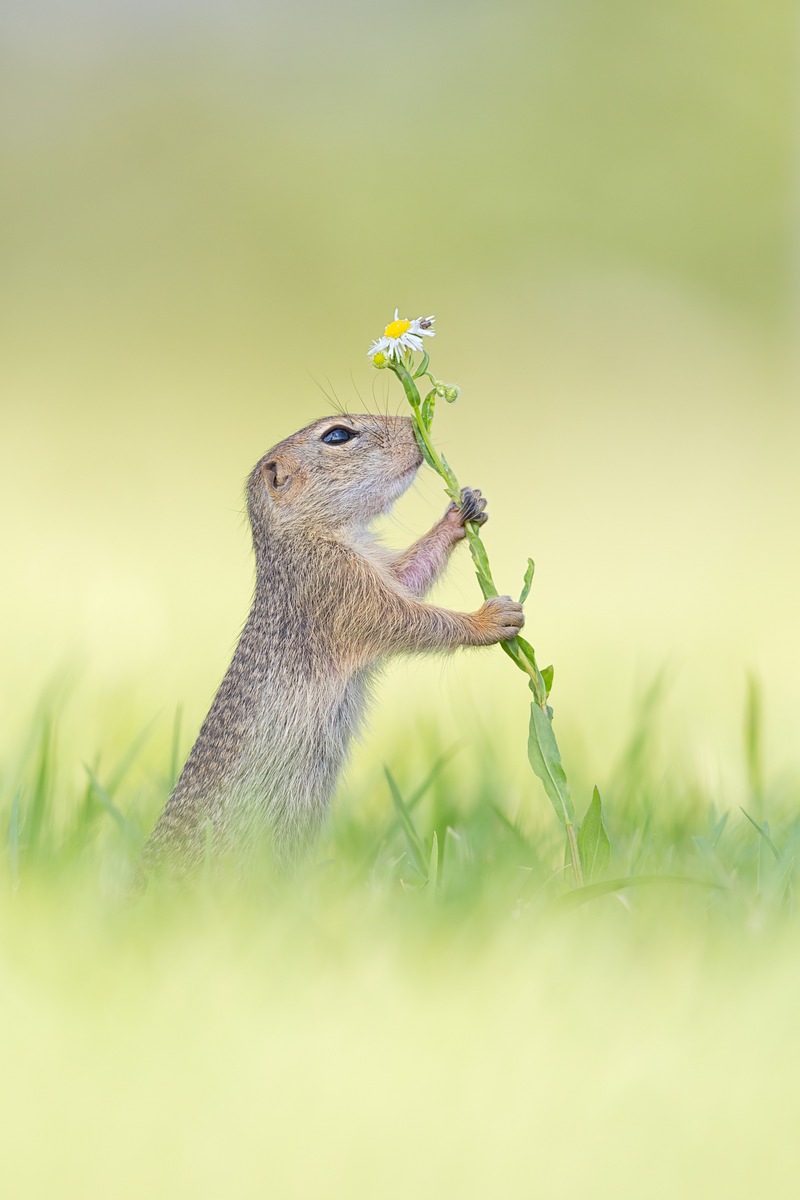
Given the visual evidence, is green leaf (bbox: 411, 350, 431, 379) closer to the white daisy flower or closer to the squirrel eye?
the white daisy flower

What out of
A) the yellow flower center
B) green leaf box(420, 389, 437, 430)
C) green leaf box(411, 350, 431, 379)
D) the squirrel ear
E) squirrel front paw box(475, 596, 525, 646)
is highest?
the yellow flower center

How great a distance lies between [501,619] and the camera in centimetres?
255

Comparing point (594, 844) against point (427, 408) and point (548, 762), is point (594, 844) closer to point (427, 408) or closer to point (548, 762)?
point (548, 762)

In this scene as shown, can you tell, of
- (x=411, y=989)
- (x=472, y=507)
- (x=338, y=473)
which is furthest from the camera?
(x=338, y=473)

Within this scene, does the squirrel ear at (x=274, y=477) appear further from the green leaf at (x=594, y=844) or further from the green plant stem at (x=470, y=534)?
the green leaf at (x=594, y=844)

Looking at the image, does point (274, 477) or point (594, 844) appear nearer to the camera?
point (594, 844)

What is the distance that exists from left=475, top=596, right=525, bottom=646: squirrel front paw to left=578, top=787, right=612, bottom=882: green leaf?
452mm

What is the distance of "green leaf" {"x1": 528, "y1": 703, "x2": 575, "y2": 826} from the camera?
2188mm

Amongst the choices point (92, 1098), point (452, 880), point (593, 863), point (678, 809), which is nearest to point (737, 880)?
point (593, 863)

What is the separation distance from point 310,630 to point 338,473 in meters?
0.39

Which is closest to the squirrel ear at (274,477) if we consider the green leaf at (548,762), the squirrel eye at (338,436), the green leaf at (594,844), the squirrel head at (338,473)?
the squirrel head at (338,473)

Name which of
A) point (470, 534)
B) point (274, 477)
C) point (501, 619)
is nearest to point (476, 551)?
point (470, 534)

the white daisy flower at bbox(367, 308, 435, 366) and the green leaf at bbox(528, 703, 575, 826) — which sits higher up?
the white daisy flower at bbox(367, 308, 435, 366)

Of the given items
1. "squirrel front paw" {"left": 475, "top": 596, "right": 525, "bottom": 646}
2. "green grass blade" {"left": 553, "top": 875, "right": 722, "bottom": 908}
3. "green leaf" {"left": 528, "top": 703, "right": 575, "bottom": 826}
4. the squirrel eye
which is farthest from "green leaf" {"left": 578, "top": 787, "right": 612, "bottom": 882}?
the squirrel eye
